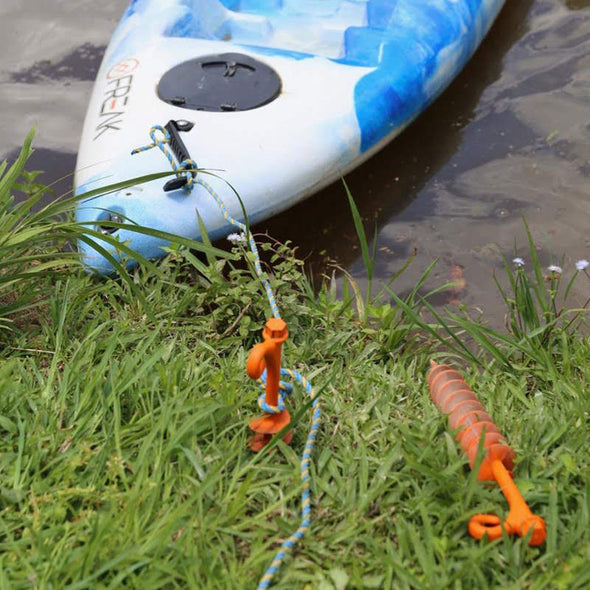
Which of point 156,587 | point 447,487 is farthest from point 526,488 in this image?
point 156,587

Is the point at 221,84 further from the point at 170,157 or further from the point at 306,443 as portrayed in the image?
the point at 306,443

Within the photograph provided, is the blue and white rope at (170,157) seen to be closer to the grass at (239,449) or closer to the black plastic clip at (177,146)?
the black plastic clip at (177,146)

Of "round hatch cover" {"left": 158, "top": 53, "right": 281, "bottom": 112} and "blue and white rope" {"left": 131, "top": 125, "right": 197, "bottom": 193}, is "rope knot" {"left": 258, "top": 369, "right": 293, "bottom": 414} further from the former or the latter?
"round hatch cover" {"left": 158, "top": 53, "right": 281, "bottom": 112}

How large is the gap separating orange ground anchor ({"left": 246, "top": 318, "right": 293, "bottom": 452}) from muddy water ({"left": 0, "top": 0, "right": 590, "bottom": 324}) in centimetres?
144

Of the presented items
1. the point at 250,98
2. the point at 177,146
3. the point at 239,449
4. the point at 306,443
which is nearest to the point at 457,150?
the point at 250,98

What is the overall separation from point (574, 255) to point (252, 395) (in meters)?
1.88

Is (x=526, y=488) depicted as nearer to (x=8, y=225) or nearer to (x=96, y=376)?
(x=96, y=376)

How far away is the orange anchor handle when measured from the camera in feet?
5.24

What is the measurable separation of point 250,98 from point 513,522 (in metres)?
2.18

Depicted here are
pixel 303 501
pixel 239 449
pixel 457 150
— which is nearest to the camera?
pixel 303 501

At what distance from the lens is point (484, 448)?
1.71 metres

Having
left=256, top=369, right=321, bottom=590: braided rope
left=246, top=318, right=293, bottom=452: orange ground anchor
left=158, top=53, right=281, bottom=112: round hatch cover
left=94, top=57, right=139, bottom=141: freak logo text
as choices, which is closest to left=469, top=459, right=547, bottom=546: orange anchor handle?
left=256, top=369, right=321, bottom=590: braided rope

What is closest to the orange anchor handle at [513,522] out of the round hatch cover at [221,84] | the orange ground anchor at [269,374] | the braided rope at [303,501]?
the braided rope at [303,501]

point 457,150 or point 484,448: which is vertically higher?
point 484,448
